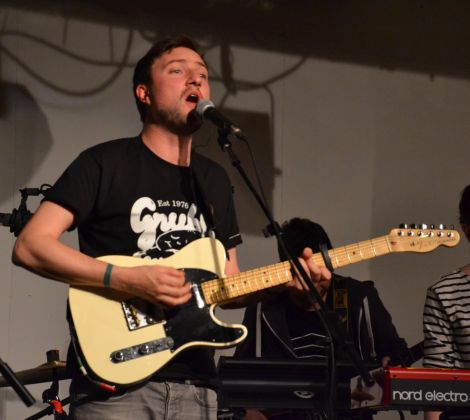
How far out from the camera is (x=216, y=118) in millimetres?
2617

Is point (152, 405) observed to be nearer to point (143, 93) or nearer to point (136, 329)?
point (136, 329)

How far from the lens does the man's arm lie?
99.7 inches

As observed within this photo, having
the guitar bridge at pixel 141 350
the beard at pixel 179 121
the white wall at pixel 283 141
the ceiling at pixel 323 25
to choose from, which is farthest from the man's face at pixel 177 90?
the ceiling at pixel 323 25

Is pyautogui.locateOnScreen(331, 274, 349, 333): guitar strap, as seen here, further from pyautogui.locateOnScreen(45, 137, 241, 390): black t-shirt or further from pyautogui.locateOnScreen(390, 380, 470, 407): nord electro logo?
pyautogui.locateOnScreen(390, 380, 470, 407): nord electro logo

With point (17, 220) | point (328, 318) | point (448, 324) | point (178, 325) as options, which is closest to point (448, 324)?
point (448, 324)

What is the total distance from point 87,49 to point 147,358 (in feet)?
8.52

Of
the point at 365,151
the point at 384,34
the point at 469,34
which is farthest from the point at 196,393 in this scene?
the point at 469,34

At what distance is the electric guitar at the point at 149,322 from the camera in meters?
2.51

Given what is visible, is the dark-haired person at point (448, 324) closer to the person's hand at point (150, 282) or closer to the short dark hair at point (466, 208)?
the short dark hair at point (466, 208)

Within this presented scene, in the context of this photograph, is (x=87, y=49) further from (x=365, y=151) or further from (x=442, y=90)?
(x=442, y=90)

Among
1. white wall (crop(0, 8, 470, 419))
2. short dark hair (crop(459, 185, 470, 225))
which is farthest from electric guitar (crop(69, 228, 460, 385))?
white wall (crop(0, 8, 470, 419))

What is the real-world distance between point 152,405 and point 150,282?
35cm

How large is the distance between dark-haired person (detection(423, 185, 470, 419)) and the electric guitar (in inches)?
35.4

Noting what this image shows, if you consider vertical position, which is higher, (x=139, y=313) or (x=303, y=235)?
(x=303, y=235)
